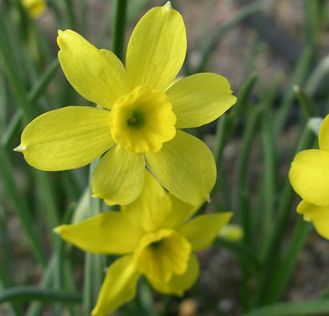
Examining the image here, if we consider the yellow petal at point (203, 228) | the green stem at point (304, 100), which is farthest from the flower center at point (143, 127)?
the green stem at point (304, 100)

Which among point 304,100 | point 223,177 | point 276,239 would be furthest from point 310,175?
point 223,177

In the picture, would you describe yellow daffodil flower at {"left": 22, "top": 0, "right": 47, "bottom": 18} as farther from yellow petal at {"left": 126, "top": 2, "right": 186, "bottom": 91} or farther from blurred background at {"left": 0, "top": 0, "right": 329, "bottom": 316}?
yellow petal at {"left": 126, "top": 2, "right": 186, "bottom": 91}

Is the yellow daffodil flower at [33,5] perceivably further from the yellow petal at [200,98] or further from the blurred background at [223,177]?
the yellow petal at [200,98]

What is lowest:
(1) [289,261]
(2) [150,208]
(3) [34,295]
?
(1) [289,261]

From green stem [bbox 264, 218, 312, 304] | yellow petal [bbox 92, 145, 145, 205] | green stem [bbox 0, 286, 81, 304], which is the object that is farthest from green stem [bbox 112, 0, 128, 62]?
green stem [bbox 264, 218, 312, 304]

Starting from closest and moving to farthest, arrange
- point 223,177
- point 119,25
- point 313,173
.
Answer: point 313,173 < point 119,25 < point 223,177

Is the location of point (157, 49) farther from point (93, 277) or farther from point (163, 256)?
point (93, 277)
